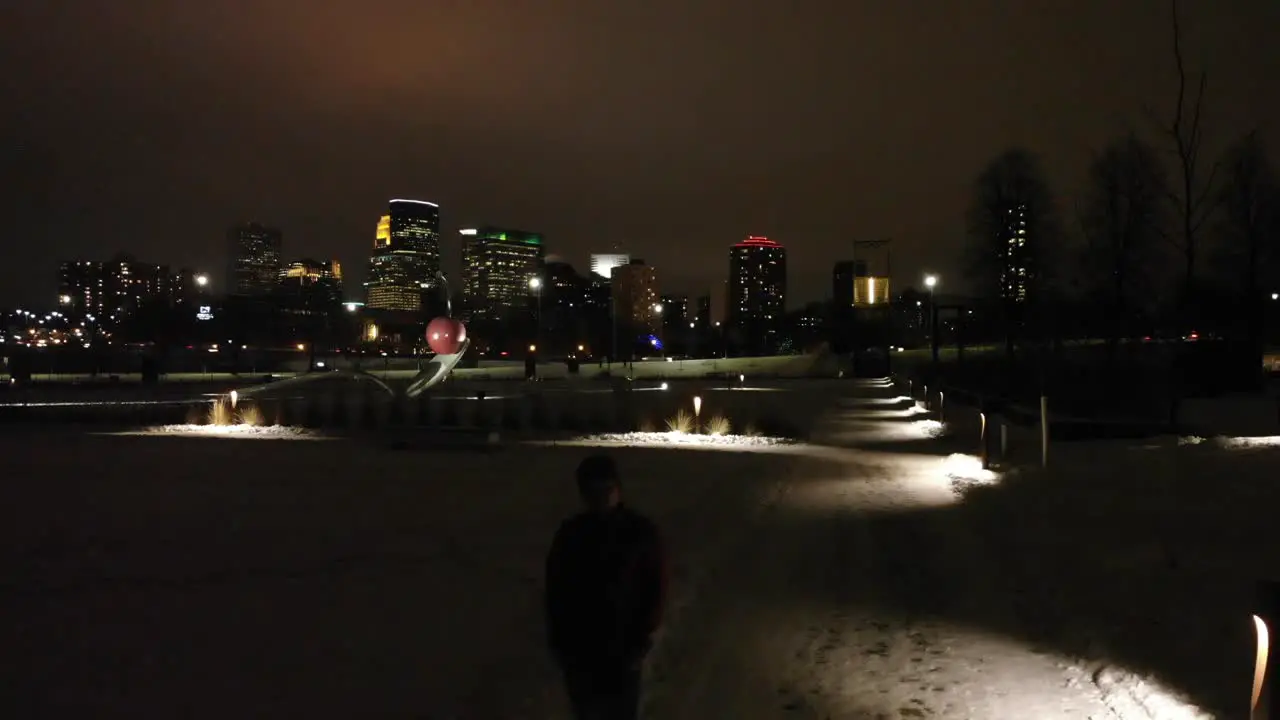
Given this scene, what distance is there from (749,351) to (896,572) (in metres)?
120

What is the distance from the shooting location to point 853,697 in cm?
621

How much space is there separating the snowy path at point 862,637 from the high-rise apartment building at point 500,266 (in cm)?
15097

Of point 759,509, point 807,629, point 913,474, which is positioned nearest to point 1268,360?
point 913,474

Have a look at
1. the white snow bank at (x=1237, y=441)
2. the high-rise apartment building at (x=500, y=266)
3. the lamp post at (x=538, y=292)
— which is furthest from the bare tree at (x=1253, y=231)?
the high-rise apartment building at (x=500, y=266)

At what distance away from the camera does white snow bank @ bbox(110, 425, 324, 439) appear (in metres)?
26.3

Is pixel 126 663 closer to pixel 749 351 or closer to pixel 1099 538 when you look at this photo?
pixel 1099 538

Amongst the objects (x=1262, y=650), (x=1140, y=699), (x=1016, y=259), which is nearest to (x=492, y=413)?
(x=1140, y=699)

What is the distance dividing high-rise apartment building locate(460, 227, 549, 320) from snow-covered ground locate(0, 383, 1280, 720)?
146113 mm

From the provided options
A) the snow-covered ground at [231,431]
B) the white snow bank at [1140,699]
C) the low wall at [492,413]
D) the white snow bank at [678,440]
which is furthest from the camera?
the low wall at [492,413]

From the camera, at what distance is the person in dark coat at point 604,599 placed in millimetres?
4109

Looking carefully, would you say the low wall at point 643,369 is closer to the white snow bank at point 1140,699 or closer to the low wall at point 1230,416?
the low wall at point 1230,416

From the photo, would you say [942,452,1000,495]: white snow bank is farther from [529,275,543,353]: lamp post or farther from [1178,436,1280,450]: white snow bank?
[529,275,543,353]: lamp post

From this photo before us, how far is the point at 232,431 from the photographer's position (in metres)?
27.4

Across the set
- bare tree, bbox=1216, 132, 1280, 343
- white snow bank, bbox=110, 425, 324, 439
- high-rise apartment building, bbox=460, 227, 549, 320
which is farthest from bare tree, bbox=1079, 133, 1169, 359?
high-rise apartment building, bbox=460, 227, 549, 320
